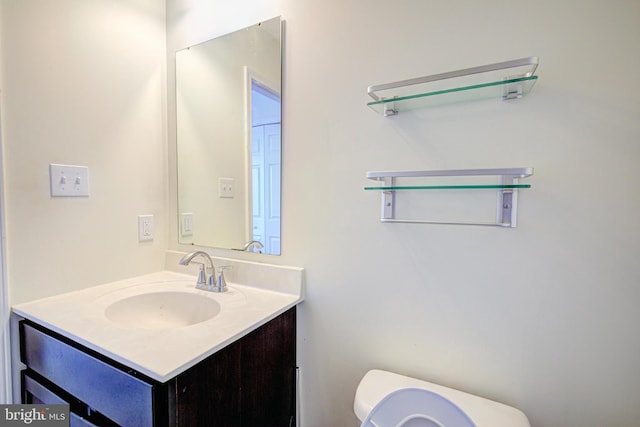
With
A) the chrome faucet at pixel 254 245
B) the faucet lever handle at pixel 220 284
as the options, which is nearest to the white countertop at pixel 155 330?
the faucet lever handle at pixel 220 284

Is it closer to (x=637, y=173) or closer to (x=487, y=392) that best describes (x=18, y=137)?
(x=487, y=392)

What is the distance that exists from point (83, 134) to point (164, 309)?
2.57 feet

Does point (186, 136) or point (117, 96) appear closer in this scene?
point (117, 96)

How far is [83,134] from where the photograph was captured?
3.80 ft

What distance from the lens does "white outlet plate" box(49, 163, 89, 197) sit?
108 cm

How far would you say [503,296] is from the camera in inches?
33.7

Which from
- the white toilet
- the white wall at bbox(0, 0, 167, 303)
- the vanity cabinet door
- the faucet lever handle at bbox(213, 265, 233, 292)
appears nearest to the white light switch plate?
the white wall at bbox(0, 0, 167, 303)

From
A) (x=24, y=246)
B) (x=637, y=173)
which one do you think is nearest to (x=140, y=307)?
(x=24, y=246)

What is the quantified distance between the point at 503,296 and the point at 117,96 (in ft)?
5.50

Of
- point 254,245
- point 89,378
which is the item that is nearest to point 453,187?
point 254,245

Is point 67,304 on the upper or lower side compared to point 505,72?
lower

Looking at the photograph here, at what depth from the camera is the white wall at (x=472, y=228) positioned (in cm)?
75

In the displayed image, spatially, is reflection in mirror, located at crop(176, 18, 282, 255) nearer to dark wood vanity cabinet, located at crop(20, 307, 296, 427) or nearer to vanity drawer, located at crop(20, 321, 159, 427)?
dark wood vanity cabinet, located at crop(20, 307, 296, 427)

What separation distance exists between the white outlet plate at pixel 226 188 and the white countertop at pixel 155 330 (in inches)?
16.1
